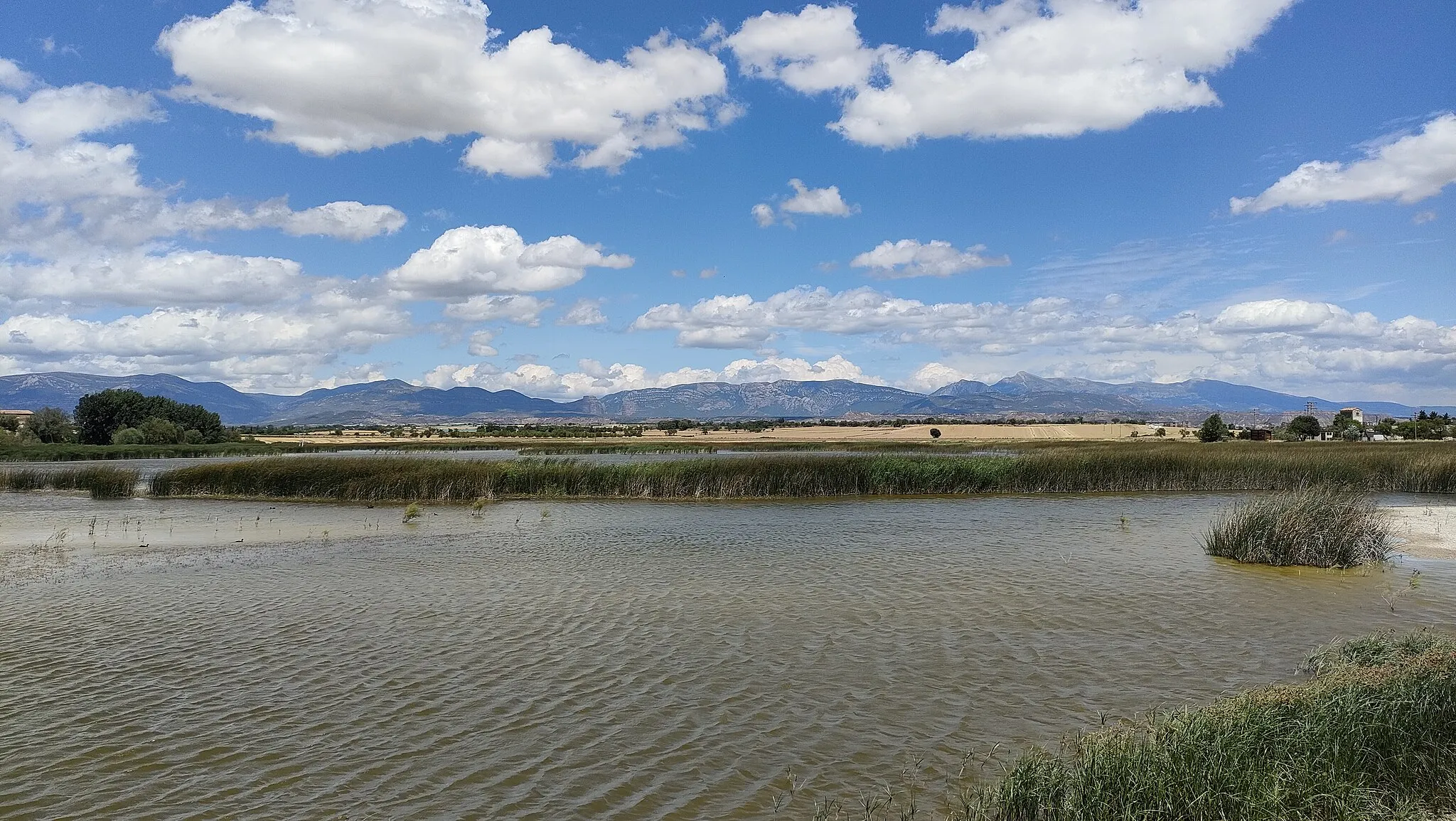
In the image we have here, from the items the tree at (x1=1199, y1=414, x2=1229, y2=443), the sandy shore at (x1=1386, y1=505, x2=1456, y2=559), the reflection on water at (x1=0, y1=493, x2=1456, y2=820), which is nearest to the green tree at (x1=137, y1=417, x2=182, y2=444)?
the reflection on water at (x1=0, y1=493, x2=1456, y2=820)

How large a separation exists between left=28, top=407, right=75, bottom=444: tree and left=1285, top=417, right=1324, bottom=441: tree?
117 metres

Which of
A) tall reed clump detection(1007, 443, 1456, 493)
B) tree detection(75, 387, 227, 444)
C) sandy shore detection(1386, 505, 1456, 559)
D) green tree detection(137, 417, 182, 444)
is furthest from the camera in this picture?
tree detection(75, 387, 227, 444)

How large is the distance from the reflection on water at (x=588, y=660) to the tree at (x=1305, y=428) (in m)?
69.7

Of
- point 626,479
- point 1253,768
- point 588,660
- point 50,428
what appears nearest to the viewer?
point 1253,768

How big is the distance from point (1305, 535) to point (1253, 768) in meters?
13.4

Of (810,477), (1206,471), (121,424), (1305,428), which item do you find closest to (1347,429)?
(1305,428)

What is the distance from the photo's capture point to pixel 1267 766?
5.86 metres

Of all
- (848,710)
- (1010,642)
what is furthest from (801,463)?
(848,710)

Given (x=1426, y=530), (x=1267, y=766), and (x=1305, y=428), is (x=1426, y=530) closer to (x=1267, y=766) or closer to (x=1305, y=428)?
(x=1267, y=766)

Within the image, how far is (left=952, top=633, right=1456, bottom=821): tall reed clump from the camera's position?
218 inches

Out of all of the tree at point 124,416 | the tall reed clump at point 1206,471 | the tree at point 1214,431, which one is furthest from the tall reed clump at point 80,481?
the tree at point 1214,431

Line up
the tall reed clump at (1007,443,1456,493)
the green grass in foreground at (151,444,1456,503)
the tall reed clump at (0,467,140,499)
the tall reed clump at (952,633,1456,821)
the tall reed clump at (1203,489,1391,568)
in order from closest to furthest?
the tall reed clump at (952,633,1456,821) → the tall reed clump at (1203,489,1391,568) → the green grass in foreground at (151,444,1456,503) → the tall reed clump at (1007,443,1456,493) → the tall reed clump at (0,467,140,499)

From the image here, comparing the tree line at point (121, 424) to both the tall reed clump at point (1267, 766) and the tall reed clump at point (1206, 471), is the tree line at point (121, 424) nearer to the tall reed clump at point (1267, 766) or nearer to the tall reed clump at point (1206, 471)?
the tall reed clump at point (1206, 471)

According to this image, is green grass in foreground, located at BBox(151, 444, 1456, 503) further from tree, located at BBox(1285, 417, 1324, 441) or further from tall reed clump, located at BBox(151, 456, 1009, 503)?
tree, located at BBox(1285, 417, 1324, 441)
